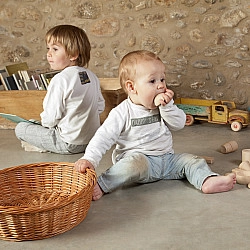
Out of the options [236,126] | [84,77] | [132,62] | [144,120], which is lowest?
[236,126]

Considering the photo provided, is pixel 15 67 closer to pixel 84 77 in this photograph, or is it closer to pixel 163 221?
pixel 84 77

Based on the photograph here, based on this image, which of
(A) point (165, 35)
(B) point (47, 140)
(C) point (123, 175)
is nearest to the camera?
(C) point (123, 175)

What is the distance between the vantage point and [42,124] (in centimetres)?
329

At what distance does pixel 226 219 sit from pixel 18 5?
10.6ft

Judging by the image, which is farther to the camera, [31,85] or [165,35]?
[165,35]

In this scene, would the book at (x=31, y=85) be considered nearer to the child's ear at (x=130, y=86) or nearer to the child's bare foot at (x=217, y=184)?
the child's ear at (x=130, y=86)

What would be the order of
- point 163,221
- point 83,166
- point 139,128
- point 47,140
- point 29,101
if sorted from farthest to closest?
point 29,101 → point 47,140 → point 139,128 → point 83,166 → point 163,221

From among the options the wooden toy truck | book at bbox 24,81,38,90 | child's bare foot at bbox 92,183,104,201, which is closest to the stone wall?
the wooden toy truck

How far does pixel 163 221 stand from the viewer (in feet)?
7.25

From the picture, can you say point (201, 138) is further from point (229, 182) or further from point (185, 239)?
point (185, 239)

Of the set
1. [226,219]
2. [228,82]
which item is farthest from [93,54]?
[226,219]

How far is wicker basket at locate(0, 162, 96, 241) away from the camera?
79.4 inches

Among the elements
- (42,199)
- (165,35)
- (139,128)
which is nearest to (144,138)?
(139,128)

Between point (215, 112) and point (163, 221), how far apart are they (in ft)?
6.16
